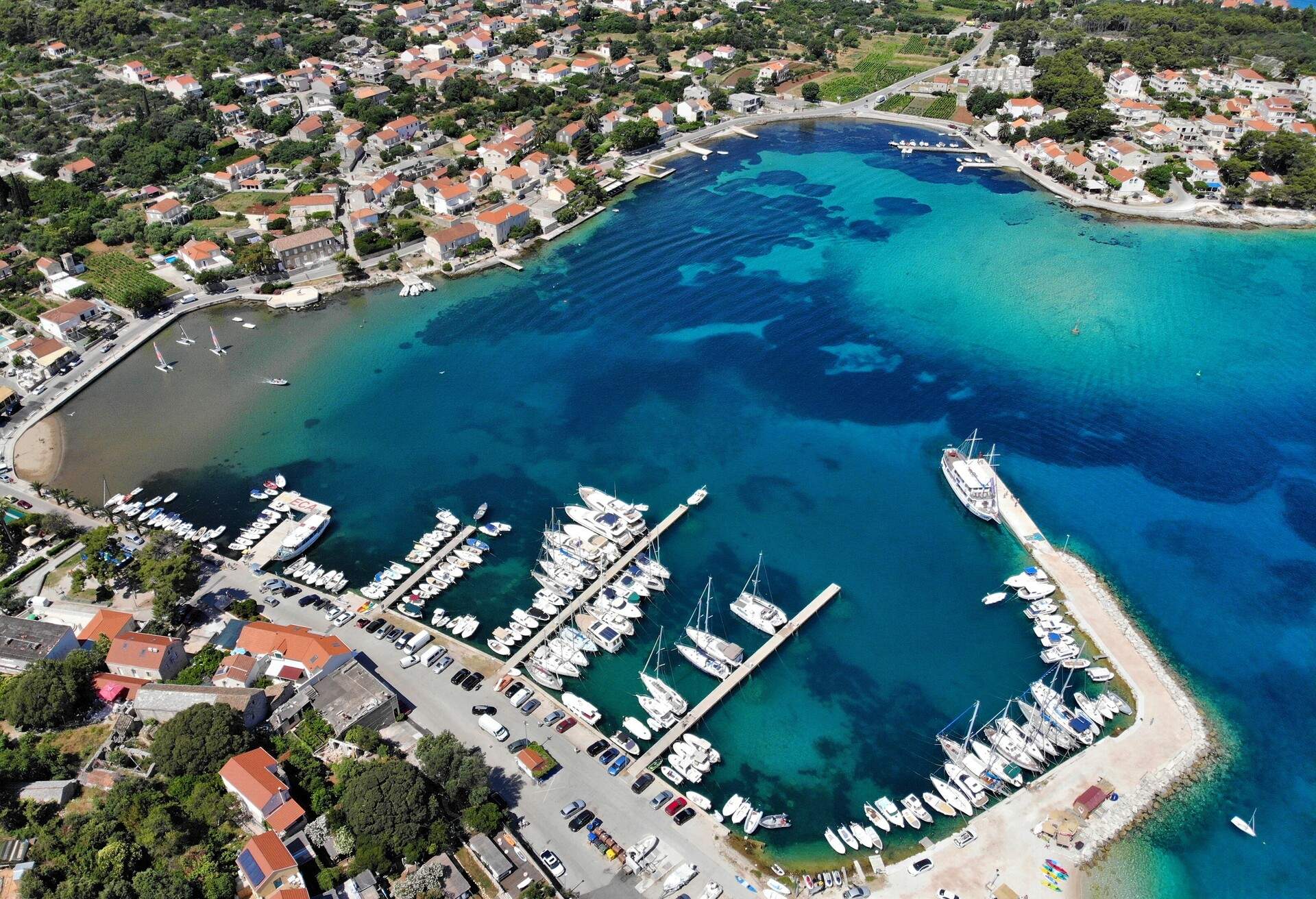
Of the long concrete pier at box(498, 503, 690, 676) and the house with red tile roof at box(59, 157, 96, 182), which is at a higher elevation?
the house with red tile roof at box(59, 157, 96, 182)

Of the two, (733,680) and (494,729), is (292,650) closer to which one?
(494,729)

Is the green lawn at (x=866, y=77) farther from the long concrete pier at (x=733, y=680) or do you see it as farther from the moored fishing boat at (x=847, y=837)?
the moored fishing boat at (x=847, y=837)

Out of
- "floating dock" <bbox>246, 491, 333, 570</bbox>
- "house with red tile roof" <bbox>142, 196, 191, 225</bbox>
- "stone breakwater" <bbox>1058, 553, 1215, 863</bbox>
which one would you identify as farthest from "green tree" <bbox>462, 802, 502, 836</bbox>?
"house with red tile roof" <bbox>142, 196, 191, 225</bbox>

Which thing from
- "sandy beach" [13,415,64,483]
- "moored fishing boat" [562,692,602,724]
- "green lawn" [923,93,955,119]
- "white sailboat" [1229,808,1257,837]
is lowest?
"white sailboat" [1229,808,1257,837]

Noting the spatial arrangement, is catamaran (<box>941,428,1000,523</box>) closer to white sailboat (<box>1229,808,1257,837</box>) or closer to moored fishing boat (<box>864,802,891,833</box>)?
white sailboat (<box>1229,808,1257,837</box>)

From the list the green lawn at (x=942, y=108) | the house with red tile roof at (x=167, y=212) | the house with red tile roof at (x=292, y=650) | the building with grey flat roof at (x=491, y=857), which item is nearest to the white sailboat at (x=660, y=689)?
the building with grey flat roof at (x=491, y=857)

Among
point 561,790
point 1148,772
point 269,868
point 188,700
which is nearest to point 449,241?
point 188,700

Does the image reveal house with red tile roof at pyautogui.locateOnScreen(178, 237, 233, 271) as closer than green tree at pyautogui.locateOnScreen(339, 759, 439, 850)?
No

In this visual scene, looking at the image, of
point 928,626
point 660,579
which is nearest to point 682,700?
point 660,579
